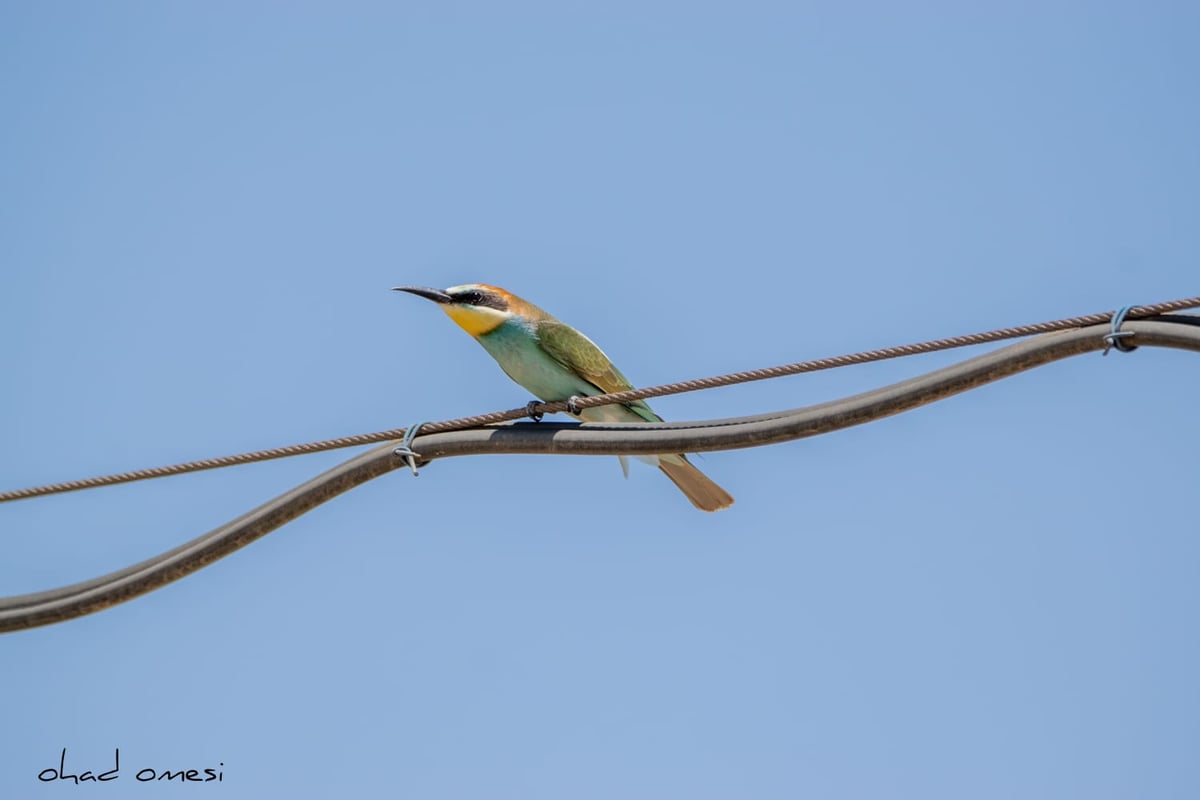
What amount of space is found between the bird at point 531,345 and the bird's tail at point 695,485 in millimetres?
275

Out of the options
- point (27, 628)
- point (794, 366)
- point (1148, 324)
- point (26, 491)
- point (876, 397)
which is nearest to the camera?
point (1148, 324)

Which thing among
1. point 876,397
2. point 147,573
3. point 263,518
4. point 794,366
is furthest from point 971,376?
point 147,573

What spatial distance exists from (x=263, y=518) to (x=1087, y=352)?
1835 mm

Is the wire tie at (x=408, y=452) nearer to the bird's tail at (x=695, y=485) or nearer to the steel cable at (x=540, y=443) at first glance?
the steel cable at (x=540, y=443)

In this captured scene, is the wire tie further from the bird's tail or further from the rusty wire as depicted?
the bird's tail

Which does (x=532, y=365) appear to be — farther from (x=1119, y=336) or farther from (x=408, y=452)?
(x=1119, y=336)

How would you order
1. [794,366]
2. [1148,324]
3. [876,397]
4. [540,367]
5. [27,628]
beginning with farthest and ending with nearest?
[540,367], [27,628], [794,366], [876,397], [1148,324]

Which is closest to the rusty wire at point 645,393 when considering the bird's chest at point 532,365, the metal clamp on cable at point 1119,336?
the metal clamp on cable at point 1119,336

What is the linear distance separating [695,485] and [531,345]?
2.62 feet

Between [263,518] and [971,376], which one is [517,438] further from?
[971,376]

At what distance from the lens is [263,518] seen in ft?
10.9

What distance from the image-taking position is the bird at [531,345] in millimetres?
5242

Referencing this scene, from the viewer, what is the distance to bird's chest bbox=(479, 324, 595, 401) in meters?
5.24

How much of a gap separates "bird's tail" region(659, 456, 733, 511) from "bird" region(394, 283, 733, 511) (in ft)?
0.90
